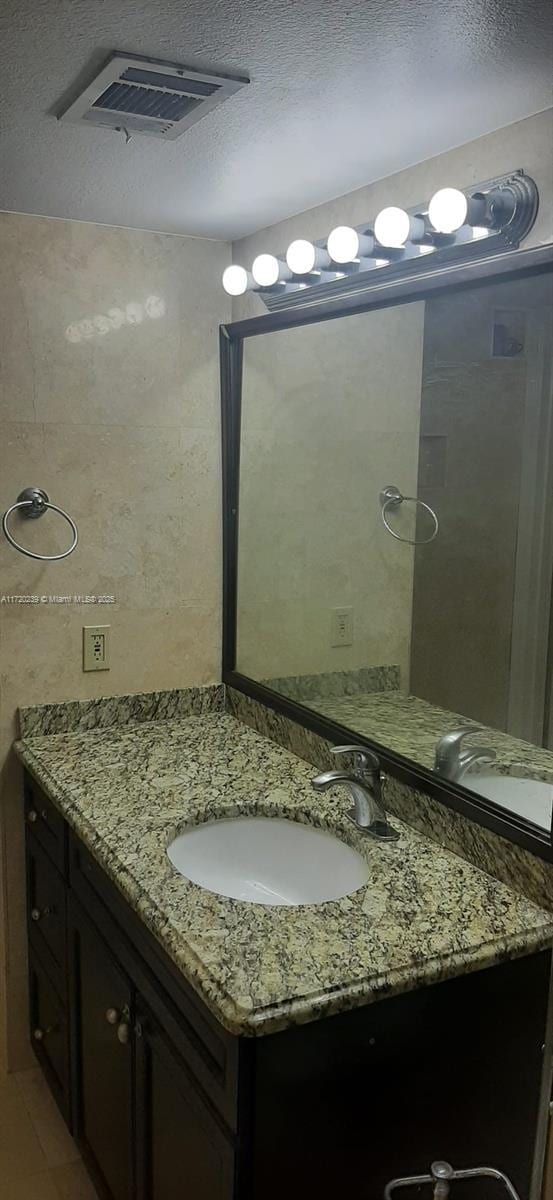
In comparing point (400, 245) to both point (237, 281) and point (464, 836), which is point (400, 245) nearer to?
point (237, 281)

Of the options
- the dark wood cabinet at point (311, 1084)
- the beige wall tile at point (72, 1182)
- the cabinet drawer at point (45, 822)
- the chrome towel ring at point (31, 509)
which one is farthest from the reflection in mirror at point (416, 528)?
the beige wall tile at point (72, 1182)

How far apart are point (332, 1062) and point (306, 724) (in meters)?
0.97

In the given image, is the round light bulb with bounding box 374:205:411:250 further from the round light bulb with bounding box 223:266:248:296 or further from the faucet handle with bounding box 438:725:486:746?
the faucet handle with bounding box 438:725:486:746

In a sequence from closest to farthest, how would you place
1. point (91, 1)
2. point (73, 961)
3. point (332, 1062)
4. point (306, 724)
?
point (91, 1)
point (332, 1062)
point (73, 961)
point (306, 724)

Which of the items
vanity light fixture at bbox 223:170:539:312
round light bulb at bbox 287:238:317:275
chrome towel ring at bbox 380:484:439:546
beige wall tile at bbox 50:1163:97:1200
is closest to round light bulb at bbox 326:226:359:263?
vanity light fixture at bbox 223:170:539:312

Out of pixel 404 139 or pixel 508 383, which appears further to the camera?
pixel 404 139

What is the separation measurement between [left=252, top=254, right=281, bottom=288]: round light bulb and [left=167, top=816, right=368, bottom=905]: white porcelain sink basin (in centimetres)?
119

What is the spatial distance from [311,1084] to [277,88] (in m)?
1.47

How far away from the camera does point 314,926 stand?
1.45 m

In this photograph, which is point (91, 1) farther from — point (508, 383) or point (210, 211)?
point (210, 211)

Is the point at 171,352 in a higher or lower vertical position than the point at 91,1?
lower

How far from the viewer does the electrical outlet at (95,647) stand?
2420mm

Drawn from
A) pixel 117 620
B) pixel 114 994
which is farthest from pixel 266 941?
pixel 117 620

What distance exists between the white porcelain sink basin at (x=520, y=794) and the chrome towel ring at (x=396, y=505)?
449 mm
